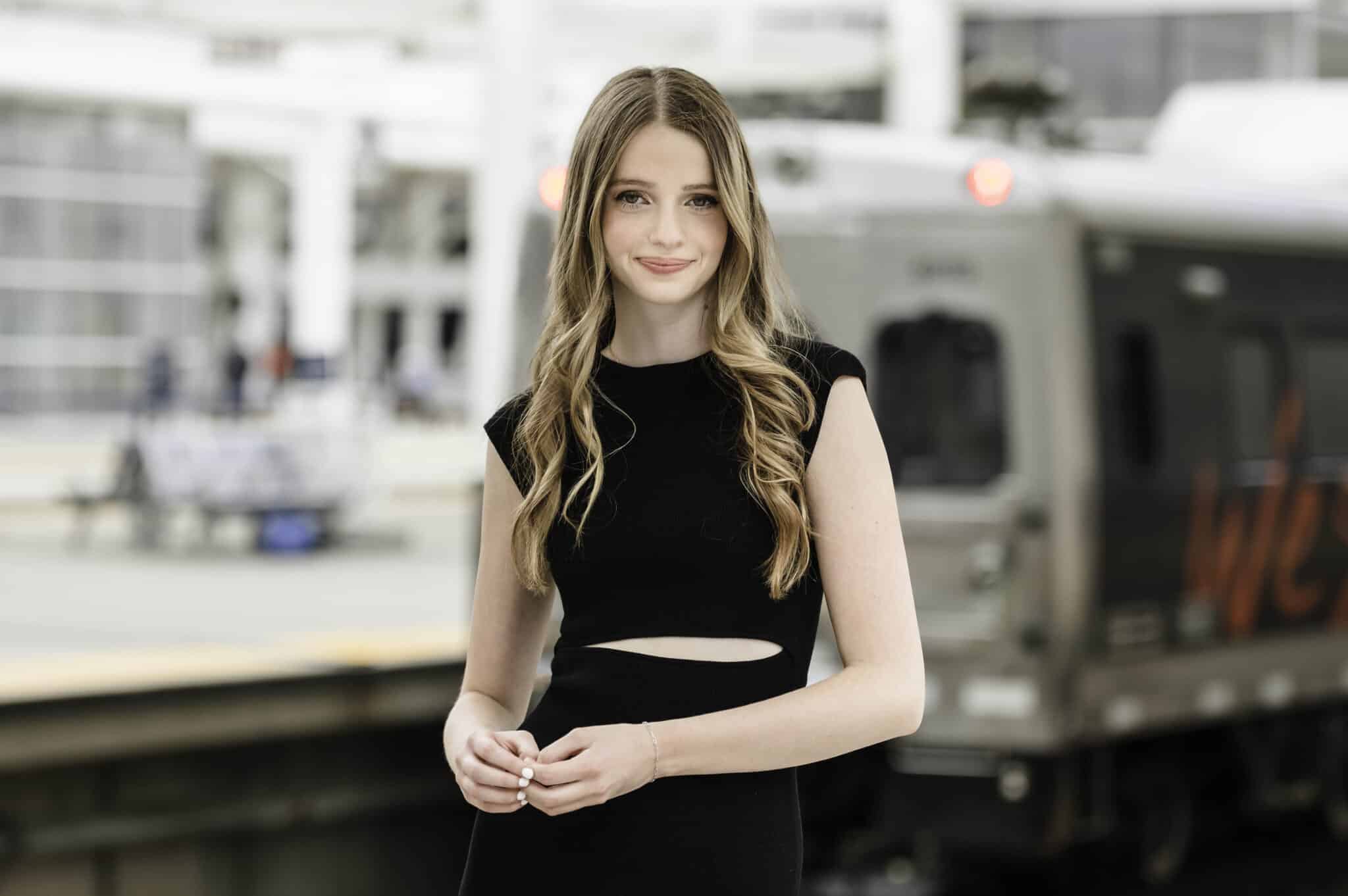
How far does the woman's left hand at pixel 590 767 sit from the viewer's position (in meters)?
1.58

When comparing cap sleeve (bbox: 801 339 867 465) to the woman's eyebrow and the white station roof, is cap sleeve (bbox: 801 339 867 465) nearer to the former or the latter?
the woman's eyebrow

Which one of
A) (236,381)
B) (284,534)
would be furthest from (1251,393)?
(236,381)

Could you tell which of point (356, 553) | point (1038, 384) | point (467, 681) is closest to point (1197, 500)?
point (1038, 384)

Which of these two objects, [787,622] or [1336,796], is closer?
[787,622]

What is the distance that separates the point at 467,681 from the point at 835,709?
0.38m

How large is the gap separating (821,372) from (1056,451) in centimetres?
600

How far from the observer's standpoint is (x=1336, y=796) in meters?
9.40

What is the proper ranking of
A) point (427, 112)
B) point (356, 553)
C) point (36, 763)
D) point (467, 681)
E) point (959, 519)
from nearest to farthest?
point (467, 681), point (36, 763), point (959, 519), point (356, 553), point (427, 112)

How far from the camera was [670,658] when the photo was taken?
1.73 m

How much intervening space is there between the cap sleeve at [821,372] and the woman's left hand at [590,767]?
29 cm

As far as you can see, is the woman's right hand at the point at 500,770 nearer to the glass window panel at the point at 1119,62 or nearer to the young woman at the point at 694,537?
the young woman at the point at 694,537

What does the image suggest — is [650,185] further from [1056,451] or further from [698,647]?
[1056,451]

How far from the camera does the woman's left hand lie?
158cm

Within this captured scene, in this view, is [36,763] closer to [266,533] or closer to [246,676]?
[246,676]
